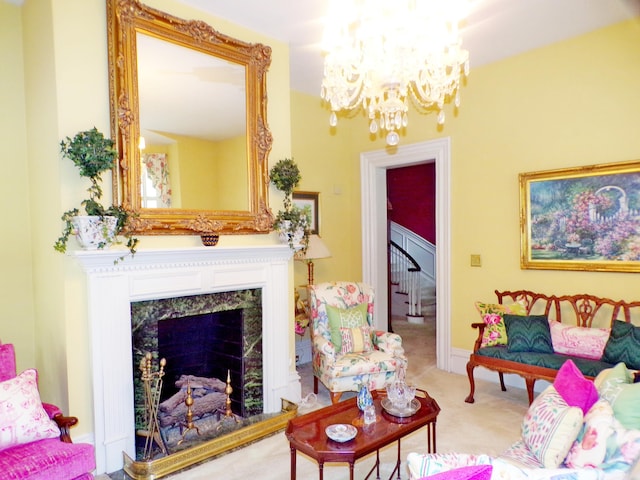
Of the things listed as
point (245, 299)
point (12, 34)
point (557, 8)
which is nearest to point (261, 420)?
point (245, 299)

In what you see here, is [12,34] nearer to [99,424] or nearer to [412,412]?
[99,424]

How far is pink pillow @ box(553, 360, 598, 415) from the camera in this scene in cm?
200

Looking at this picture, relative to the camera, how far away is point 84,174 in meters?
2.67

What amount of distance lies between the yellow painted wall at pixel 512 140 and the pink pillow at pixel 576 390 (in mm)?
1985

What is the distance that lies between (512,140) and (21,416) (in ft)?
14.2

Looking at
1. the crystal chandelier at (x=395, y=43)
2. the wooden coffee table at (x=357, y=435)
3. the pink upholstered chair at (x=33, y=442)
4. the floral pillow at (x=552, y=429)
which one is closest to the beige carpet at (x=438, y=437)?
the wooden coffee table at (x=357, y=435)

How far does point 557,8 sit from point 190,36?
2776mm

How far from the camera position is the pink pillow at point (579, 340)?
3432 millimetres

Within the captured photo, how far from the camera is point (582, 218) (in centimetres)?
383

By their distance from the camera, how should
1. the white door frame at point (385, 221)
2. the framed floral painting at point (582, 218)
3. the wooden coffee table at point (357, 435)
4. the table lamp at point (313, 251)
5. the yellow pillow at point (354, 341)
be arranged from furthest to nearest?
the white door frame at point (385, 221), the table lamp at point (313, 251), the yellow pillow at point (354, 341), the framed floral painting at point (582, 218), the wooden coffee table at point (357, 435)

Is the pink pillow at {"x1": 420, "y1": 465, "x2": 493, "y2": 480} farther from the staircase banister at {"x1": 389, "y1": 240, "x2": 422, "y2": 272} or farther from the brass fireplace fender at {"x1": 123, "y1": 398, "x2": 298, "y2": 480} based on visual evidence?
the staircase banister at {"x1": 389, "y1": 240, "x2": 422, "y2": 272}

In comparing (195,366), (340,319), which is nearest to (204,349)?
(195,366)

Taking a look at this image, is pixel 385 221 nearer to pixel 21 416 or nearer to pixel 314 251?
pixel 314 251

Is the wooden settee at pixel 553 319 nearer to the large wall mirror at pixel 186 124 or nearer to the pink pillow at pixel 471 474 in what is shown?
the large wall mirror at pixel 186 124
